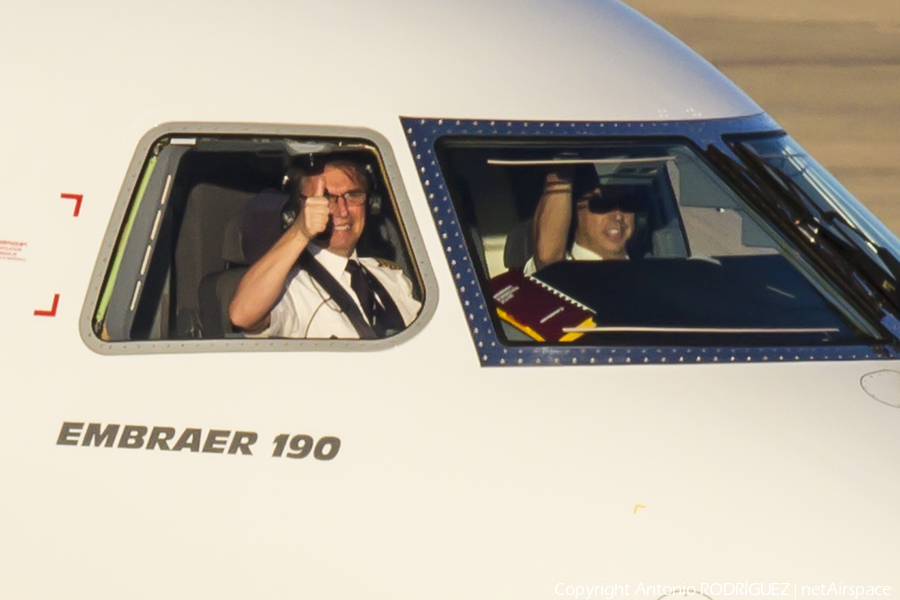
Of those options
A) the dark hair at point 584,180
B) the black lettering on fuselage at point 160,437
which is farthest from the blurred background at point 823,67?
the black lettering on fuselage at point 160,437

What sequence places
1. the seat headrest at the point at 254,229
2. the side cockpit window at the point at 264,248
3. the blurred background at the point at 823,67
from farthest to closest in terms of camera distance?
the blurred background at the point at 823,67 < the seat headrest at the point at 254,229 < the side cockpit window at the point at 264,248

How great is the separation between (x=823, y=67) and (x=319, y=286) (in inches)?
636

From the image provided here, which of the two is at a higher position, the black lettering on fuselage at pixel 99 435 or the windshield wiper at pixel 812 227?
the windshield wiper at pixel 812 227

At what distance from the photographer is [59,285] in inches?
163

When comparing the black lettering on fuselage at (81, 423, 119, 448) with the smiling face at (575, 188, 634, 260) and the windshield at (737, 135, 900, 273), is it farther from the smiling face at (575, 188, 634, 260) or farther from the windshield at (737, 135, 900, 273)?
the windshield at (737, 135, 900, 273)

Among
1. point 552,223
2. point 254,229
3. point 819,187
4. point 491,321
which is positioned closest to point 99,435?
point 254,229

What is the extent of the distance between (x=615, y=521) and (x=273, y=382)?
3.70ft

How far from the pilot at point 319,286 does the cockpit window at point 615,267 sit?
0.35m

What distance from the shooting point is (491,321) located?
13.5 ft

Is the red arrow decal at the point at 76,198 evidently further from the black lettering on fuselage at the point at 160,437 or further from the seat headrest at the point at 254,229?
the black lettering on fuselage at the point at 160,437

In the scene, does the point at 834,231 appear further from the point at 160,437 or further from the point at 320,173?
the point at 160,437

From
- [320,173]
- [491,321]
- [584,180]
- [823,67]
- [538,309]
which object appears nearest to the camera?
[491,321]

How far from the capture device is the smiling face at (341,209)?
434cm

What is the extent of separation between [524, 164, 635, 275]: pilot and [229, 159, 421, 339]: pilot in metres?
0.53
